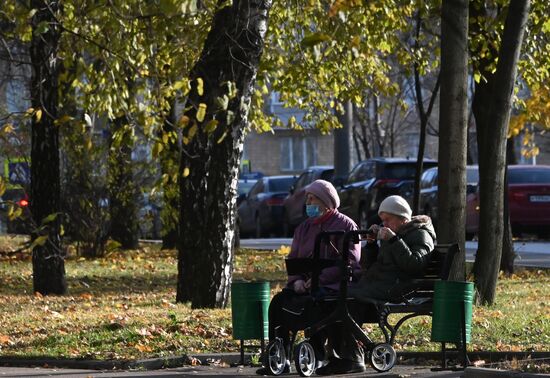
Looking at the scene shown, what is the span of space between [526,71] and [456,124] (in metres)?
7.09

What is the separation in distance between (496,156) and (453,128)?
4.50ft

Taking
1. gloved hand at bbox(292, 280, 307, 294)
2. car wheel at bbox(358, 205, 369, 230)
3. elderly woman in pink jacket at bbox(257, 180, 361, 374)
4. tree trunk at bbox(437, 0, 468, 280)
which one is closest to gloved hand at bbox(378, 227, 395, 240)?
elderly woman in pink jacket at bbox(257, 180, 361, 374)

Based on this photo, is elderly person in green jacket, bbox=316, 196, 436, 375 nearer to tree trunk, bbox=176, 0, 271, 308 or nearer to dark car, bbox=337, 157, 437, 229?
tree trunk, bbox=176, 0, 271, 308

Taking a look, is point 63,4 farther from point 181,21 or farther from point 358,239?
point 358,239

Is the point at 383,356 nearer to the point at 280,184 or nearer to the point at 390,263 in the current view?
the point at 390,263

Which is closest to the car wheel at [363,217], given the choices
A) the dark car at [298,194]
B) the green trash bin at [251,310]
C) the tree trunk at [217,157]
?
the dark car at [298,194]

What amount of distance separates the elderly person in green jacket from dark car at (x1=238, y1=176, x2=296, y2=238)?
29220 mm

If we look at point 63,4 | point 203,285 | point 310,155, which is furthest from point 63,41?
point 310,155

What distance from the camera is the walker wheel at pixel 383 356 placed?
1063cm

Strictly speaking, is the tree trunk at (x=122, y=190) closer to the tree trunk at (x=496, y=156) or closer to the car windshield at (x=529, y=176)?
the car windshield at (x=529, y=176)

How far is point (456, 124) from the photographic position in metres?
14.7

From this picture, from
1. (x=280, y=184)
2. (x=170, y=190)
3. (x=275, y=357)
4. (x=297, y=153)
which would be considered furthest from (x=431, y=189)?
(x=297, y=153)

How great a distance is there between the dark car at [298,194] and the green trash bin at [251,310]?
81.5ft

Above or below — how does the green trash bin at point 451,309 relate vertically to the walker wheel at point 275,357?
→ above
